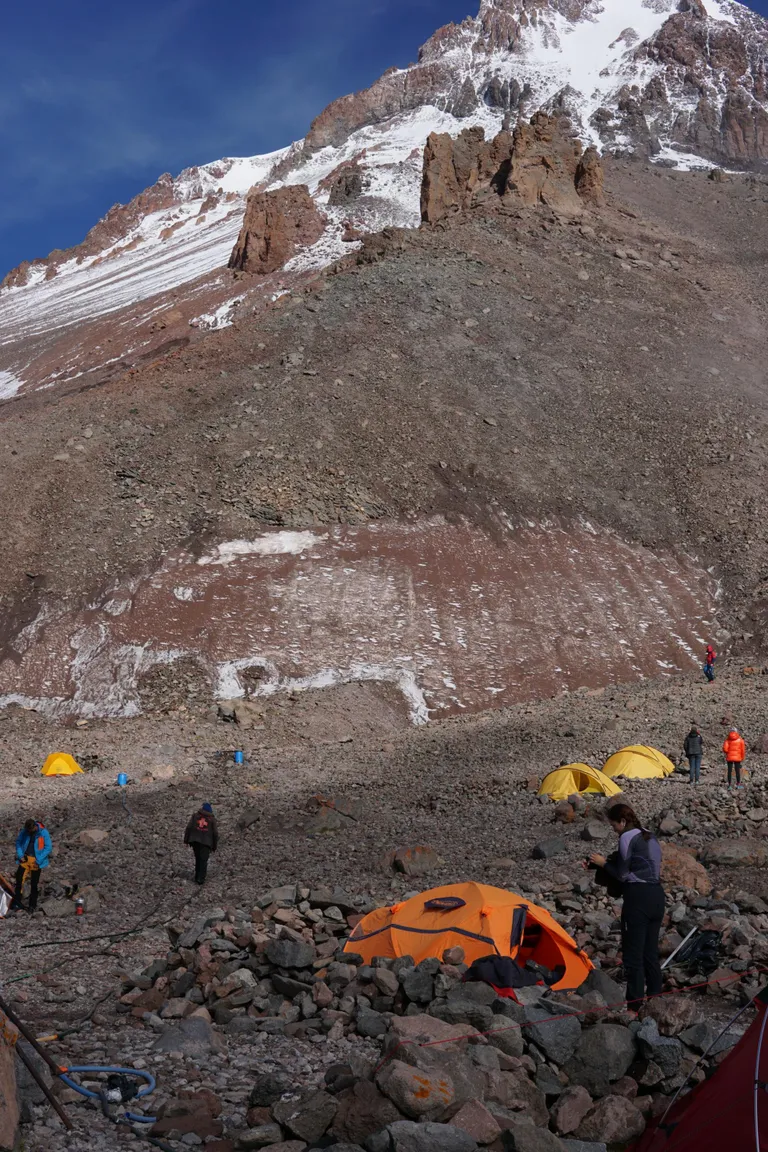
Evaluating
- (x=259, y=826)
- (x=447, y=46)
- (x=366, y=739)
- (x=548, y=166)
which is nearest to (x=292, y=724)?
(x=366, y=739)

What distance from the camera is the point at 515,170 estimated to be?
53.2m

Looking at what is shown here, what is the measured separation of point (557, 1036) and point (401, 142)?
119m

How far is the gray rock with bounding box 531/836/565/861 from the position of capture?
12.4 meters

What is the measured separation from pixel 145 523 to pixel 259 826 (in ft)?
51.6

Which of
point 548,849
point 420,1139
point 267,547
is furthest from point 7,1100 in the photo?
point 267,547

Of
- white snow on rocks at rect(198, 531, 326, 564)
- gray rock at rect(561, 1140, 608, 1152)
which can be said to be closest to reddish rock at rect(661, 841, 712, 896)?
gray rock at rect(561, 1140, 608, 1152)

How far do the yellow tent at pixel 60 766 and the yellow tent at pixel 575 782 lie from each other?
9.83 meters

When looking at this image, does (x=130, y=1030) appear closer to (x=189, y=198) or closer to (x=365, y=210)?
(x=365, y=210)

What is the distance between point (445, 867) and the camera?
12.4 m

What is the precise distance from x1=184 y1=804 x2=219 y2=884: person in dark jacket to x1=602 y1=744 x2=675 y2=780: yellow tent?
25.3ft

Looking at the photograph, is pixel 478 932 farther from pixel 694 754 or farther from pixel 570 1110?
pixel 694 754

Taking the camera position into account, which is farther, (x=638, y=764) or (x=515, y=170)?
(x=515, y=170)

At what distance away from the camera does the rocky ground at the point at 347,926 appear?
5602mm

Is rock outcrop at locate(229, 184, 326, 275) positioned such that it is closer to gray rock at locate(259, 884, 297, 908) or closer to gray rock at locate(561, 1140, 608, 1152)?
gray rock at locate(259, 884, 297, 908)
